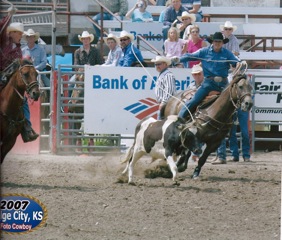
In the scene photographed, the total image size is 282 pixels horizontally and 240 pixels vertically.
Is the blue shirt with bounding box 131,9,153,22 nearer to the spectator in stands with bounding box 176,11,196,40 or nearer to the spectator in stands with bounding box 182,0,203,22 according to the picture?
the spectator in stands with bounding box 182,0,203,22

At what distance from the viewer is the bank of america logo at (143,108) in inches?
558

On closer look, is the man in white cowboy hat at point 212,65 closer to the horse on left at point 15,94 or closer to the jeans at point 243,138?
the jeans at point 243,138

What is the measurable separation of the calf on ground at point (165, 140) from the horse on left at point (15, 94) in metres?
1.47

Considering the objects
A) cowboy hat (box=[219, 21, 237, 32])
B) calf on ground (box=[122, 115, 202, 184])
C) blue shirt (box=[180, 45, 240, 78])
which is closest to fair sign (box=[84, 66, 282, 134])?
cowboy hat (box=[219, 21, 237, 32])

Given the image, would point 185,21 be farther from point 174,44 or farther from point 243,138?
point 243,138

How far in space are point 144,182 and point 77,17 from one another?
6.10 metres

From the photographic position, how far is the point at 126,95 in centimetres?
1416

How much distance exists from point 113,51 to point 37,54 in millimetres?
1221

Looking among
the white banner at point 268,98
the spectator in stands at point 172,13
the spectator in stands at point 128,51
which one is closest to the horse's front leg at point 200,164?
the spectator in stands at point 128,51

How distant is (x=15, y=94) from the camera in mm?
10445

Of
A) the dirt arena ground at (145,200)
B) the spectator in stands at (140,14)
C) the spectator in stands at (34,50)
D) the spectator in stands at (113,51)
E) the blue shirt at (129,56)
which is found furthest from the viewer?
the spectator in stands at (140,14)

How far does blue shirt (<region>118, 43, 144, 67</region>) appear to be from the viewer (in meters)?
13.8

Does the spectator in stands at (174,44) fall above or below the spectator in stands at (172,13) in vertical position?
below

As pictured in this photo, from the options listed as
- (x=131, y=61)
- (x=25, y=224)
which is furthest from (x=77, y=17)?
(x=25, y=224)
